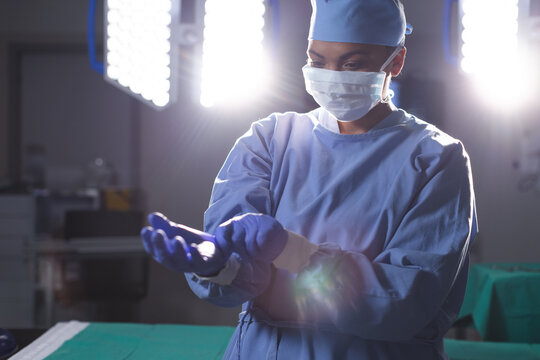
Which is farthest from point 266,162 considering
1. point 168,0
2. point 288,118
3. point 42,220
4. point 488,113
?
point 488,113

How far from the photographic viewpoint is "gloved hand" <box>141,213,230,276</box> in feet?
2.10

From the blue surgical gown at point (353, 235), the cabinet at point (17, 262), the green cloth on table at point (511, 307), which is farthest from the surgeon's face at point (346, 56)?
the cabinet at point (17, 262)

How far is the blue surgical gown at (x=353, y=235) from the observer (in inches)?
30.9

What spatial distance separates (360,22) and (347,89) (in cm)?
12

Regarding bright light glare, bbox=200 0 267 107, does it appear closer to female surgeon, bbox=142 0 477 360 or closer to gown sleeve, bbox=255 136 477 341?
female surgeon, bbox=142 0 477 360

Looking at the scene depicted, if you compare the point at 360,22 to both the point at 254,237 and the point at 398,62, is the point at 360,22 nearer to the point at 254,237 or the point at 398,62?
the point at 398,62

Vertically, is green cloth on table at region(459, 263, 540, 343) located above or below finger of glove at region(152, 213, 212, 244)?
below

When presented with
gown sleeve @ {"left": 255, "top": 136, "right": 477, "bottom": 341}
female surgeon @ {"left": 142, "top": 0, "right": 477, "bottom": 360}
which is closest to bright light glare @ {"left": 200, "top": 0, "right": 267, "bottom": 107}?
female surgeon @ {"left": 142, "top": 0, "right": 477, "bottom": 360}

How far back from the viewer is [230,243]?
0.73 meters

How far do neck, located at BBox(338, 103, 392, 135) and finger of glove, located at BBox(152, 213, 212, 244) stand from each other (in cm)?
40

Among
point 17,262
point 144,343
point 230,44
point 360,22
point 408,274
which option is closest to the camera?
point 408,274

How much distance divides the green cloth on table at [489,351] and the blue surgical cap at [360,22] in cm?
108

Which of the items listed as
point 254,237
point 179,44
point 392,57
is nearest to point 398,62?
point 392,57

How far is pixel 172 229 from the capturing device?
725mm
